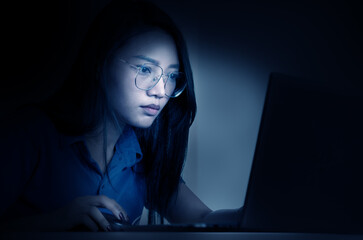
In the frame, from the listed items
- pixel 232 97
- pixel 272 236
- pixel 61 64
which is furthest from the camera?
pixel 232 97

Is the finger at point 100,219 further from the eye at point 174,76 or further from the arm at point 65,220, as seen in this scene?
the eye at point 174,76

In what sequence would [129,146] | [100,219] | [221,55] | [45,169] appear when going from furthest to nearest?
[221,55] → [129,146] → [45,169] → [100,219]

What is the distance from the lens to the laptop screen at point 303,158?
665 millimetres

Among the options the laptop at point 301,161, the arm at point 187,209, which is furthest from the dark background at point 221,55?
the laptop at point 301,161

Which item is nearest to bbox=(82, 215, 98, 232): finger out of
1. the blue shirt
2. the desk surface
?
the desk surface

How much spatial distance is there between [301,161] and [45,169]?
0.81 meters

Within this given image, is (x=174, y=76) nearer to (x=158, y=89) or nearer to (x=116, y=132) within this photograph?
(x=158, y=89)

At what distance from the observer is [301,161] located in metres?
0.69

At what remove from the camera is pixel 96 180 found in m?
1.10

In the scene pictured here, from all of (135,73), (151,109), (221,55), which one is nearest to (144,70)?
(135,73)

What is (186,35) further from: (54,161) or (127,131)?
(54,161)

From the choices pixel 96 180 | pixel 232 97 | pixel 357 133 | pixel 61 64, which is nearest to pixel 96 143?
pixel 96 180

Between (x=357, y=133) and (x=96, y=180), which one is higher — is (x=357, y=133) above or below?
above

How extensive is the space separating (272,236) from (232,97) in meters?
0.85
